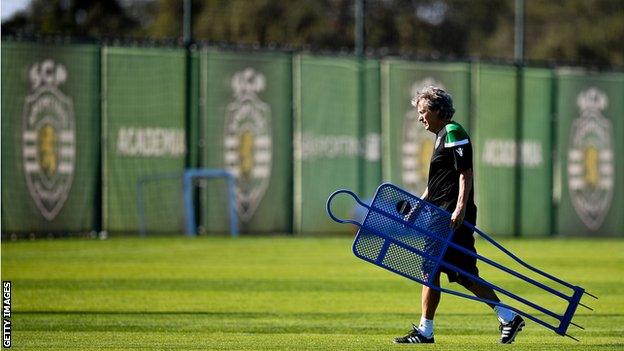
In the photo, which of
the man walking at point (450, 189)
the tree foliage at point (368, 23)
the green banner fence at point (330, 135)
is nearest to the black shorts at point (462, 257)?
the man walking at point (450, 189)

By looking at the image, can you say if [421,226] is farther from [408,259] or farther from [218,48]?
[218,48]

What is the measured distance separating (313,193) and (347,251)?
519cm

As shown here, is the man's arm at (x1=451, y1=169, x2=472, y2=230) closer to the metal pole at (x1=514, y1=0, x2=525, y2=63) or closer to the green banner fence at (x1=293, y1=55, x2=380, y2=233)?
the green banner fence at (x1=293, y1=55, x2=380, y2=233)

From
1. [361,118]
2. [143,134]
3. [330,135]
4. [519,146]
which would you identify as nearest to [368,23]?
[361,118]

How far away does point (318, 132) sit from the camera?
101 ft

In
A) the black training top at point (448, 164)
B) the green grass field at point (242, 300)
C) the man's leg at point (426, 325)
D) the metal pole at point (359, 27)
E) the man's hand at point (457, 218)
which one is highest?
the metal pole at point (359, 27)

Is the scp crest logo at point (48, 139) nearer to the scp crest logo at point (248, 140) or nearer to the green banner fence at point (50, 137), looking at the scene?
the green banner fence at point (50, 137)

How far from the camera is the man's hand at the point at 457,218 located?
10.7 metres

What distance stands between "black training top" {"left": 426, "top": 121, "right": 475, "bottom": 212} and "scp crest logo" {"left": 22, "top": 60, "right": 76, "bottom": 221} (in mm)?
17002

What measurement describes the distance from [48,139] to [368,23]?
29.6 feet

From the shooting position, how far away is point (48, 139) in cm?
2739

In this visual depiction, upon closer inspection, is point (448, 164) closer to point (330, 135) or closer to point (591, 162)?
point (330, 135)

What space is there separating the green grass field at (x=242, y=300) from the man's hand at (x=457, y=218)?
100cm

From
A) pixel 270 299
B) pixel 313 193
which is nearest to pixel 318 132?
pixel 313 193
